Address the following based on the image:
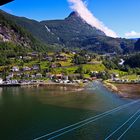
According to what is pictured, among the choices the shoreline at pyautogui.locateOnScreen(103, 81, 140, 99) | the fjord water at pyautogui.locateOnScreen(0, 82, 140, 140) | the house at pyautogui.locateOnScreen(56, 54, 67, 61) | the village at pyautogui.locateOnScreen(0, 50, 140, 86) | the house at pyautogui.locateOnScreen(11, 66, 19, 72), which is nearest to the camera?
the fjord water at pyautogui.locateOnScreen(0, 82, 140, 140)

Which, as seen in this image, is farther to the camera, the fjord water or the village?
the village

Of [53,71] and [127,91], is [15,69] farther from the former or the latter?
[127,91]

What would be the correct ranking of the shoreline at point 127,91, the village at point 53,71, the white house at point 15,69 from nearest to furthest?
the shoreline at point 127,91 < the village at point 53,71 < the white house at point 15,69

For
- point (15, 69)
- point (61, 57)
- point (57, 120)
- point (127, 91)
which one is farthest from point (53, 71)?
point (57, 120)

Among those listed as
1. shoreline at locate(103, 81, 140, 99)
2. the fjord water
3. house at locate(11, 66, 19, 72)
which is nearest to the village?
house at locate(11, 66, 19, 72)

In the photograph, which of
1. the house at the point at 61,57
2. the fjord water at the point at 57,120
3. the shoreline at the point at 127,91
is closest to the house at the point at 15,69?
the house at the point at 61,57

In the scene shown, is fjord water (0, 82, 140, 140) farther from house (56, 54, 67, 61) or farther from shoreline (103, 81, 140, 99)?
house (56, 54, 67, 61)

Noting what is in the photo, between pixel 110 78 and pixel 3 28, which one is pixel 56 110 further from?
pixel 3 28

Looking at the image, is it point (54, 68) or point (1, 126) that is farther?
point (54, 68)

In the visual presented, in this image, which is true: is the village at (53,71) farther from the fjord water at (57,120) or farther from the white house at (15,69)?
the fjord water at (57,120)

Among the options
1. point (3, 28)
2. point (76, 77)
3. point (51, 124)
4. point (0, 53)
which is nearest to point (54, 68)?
point (76, 77)

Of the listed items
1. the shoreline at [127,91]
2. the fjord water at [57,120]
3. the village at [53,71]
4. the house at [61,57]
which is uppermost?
the house at [61,57]
